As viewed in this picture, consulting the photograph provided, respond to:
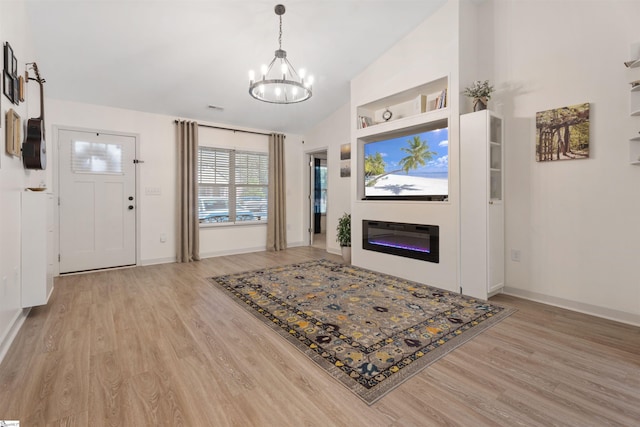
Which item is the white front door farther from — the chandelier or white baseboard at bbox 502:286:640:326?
white baseboard at bbox 502:286:640:326

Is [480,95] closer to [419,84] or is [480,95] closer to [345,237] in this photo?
[419,84]

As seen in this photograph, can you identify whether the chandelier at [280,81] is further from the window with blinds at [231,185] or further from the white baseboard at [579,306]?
the white baseboard at [579,306]

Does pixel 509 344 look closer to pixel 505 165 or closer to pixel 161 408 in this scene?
pixel 505 165

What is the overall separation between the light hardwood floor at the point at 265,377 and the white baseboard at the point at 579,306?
0.11 meters

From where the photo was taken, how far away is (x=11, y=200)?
234 centimetres

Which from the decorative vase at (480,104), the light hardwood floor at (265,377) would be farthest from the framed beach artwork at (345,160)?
the light hardwood floor at (265,377)

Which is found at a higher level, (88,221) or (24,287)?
(88,221)

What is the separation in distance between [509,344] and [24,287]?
4031mm

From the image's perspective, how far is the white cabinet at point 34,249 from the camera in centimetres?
263

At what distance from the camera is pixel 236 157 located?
5.79 metres

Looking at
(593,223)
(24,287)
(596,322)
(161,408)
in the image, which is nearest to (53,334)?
(24,287)

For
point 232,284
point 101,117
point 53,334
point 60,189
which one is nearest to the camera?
point 53,334

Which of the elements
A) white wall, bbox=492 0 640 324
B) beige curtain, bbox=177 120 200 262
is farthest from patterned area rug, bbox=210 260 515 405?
beige curtain, bbox=177 120 200 262

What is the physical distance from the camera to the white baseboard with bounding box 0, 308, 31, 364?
2.05 m
